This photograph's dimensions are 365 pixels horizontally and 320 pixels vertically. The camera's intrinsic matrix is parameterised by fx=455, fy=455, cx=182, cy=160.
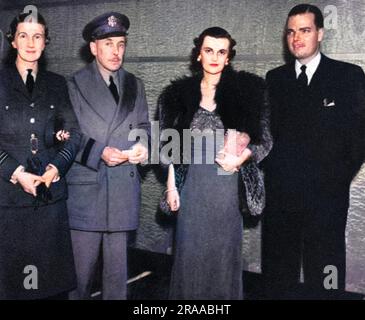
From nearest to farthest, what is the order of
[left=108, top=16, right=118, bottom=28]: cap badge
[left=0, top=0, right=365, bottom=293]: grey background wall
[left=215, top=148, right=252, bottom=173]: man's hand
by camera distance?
[left=215, top=148, right=252, bottom=173]: man's hand, [left=108, top=16, right=118, bottom=28]: cap badge, [left=0, top=0, right=365, bottom=293]: grey background wall

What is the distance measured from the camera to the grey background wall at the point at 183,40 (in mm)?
3932

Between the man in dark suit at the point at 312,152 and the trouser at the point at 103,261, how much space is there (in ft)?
3.77

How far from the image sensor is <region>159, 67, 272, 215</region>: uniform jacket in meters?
3.13

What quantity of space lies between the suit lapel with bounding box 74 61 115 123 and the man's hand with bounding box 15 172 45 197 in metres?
0.62

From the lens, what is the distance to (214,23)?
4.35 m

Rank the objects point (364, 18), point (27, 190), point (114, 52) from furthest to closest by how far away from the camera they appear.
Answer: point (364, 18) → point (114, 52) → point (27, 190)

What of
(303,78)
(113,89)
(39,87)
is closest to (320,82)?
(303,78)

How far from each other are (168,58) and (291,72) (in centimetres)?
156

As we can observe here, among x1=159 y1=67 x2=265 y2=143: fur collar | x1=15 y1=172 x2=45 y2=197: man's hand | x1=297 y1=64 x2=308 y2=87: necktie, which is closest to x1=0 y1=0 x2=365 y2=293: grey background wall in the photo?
x1=297 y1=64 x2=308 y2=87: necktie

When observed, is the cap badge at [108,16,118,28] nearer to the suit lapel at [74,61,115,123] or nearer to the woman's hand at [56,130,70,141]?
the suit lapel at [74,61,115,123]

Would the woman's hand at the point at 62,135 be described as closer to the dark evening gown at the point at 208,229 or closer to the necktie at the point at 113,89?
the necktie at the point at 113,89

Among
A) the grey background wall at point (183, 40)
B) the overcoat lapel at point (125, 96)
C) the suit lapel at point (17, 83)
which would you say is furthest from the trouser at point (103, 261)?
the grey background wall at point (183, 40)

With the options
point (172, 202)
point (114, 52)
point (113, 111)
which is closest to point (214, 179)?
point (172, 202)

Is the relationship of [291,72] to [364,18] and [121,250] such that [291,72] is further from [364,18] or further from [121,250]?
[121,250]
